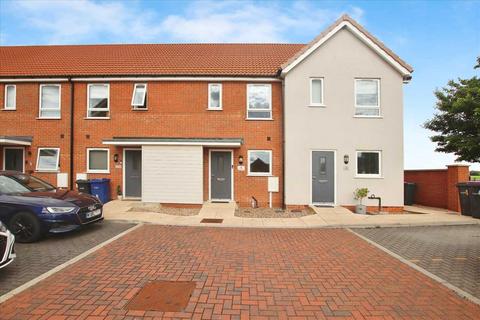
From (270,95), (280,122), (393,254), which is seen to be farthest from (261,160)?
(393,254)

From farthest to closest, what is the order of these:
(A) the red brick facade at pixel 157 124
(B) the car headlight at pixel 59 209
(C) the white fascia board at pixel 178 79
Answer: (C) the white fascia board at pixel 178 79 < (A) the red brick facade at pixel 157 124 < (B) the car headlight at pixel 59 209

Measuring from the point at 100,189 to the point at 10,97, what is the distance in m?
6.61

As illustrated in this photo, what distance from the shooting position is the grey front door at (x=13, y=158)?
13609mm

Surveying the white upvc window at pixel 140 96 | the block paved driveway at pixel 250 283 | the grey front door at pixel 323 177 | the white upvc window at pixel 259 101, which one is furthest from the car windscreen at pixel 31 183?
the grey front door at pixel 323 177

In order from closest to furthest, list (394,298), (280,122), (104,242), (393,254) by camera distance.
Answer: (394,298) → (393,254) → (104,242) → (280,122)

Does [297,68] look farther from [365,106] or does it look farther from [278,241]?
[278,241]

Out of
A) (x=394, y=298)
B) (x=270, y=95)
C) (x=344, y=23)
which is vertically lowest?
(x=394, y=298)

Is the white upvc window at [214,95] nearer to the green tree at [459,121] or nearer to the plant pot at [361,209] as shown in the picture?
the plant pot at [361,209]

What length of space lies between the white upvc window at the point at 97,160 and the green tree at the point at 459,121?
15673mm

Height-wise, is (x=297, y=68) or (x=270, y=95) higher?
(x=297, y=68)

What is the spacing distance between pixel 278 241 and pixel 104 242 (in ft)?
13.4

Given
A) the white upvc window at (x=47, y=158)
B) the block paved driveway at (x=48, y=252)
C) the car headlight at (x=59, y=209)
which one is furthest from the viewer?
the white upvc window at (x=47, y=158)

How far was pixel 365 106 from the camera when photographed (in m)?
12.6

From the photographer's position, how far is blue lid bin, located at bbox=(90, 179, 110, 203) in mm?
12125
